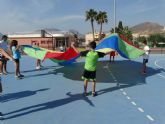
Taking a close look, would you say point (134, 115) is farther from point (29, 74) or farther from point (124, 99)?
point (29, 74)

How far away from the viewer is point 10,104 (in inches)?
297

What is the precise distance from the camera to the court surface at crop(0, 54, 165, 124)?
21.1 ft

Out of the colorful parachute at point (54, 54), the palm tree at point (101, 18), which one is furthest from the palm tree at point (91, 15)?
the colorful parachute at point (54, 54)

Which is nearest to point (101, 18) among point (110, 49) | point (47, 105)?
point (110, 49)

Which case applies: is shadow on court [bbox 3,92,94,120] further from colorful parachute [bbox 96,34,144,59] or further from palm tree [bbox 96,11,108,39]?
palm tree [bbox 96,11,108,39]

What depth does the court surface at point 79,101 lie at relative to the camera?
6.44 meters

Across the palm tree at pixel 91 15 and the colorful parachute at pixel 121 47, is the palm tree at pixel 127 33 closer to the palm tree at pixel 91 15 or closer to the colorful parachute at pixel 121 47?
the palm tree at pixel 91 15

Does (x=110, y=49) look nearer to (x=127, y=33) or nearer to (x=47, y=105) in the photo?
(x=47, y=105)

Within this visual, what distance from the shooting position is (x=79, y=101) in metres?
7.96

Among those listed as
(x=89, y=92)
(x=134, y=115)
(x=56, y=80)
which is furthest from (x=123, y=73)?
(x=134, y=115)

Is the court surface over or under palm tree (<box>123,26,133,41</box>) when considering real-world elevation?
under

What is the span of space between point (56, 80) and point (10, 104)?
394 centimetres

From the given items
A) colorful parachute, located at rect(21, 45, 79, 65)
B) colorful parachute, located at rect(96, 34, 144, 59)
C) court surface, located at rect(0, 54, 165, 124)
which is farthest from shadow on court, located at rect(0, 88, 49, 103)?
colorful parachute, located at rect(96, 34, 144, 59)

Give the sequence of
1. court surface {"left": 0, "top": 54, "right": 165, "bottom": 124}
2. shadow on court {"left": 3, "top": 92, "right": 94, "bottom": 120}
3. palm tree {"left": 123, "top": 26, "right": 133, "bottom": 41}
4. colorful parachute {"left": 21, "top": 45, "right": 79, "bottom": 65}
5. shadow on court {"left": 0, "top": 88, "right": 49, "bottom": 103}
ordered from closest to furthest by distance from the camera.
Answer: court surface {"left": 0, "top": 54, "right": 165, "bottom": 124}, shadow on court {"left": 3, "top": 92, "right": 94, "bottom": 120}, shadow on court {"left": 0, "top": 88, "right": 49, "bottom": 103}, colorful parachute {"left": 21, "top": 45, "right": 79, "bottom": 65}, palm tree {"left": 123, "top": 26, "right": 133, "bottom": 41}
